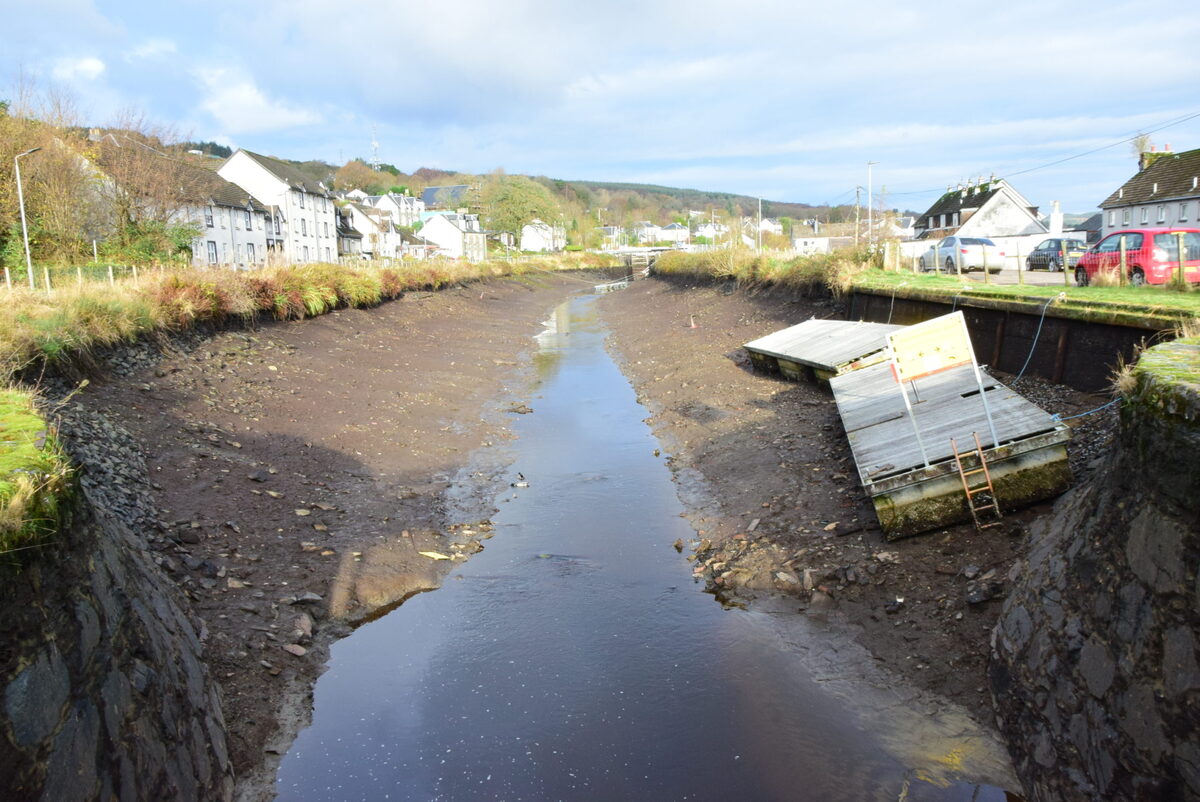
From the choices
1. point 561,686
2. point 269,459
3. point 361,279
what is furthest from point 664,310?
point 561,686

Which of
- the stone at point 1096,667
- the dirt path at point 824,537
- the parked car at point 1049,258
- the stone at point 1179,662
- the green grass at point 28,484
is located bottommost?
the dirt path at point 824,537

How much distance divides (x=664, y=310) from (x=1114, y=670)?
123 ft

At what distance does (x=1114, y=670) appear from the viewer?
4875mm

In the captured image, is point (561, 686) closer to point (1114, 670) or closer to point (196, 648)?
point (196, 648)

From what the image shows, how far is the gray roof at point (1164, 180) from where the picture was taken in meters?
43.8

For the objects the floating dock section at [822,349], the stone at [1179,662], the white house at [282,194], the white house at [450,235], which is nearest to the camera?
the stone at [1179,662]

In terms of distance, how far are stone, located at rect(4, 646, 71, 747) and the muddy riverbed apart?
2268 millimetres

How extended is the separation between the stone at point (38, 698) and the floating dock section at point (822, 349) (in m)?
13.6

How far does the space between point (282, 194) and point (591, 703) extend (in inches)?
2559

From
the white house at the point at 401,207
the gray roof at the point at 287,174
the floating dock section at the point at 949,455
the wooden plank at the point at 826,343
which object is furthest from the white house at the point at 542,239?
the floating dock section at the point at 949,455

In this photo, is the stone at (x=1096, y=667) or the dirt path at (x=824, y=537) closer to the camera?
the stone at (x=1096, y=667)

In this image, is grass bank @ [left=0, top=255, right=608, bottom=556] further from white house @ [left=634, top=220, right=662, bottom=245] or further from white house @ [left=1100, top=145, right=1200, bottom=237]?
white house @ [left=634, top=220, right=662, bottom=245]

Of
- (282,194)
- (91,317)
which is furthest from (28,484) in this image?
(282,194)

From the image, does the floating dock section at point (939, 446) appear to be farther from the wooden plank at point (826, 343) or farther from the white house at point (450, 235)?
the white house at point (450, 235)
